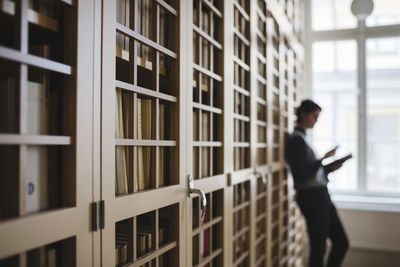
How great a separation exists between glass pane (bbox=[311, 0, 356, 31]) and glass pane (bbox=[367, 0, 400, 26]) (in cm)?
19

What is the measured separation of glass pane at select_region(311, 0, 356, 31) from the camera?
365 centimetres

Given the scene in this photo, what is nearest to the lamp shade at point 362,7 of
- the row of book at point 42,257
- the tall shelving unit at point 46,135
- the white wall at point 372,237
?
the white wall at point 372,237

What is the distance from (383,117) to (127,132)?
10.7 ft

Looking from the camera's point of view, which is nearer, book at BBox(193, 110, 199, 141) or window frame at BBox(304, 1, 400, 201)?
book at BBox(193, 110, 199, 141)

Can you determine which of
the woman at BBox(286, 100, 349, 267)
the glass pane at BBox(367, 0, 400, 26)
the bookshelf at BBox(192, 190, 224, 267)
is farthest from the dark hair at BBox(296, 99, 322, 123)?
the glass pane at BBox(367, 0, 400, 26)

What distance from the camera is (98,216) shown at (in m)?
0.79

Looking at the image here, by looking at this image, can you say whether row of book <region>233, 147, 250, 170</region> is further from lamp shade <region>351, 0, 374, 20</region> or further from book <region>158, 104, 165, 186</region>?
lamp shade <region>351, 0, 374, 20</region>

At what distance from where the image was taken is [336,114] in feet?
12.2

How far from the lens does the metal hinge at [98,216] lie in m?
0.78

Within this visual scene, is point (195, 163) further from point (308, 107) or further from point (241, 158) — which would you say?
point (308, 107)

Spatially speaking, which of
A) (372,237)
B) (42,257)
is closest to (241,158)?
(42,257)

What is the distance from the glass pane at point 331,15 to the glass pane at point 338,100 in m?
0.18

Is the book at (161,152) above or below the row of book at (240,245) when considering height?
above

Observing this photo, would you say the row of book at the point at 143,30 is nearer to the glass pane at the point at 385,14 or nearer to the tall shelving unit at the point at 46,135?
the tall shelving unit at the point at 46,135
